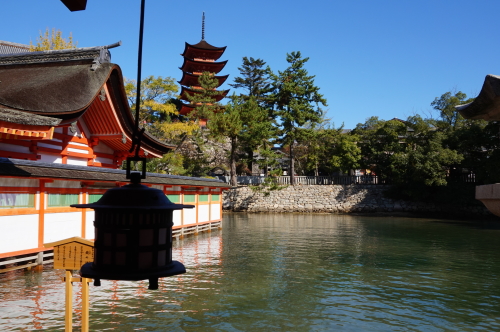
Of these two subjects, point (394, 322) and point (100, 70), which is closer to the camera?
point (394, 322)

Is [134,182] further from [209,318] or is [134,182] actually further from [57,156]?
[57,156]

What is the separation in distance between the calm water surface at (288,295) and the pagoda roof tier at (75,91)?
4.09m

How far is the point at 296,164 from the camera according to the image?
163 feet

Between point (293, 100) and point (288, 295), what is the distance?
35054 millimetres

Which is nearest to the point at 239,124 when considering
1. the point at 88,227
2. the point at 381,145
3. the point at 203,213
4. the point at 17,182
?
the point at 203,213

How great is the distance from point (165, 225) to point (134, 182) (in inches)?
14.2

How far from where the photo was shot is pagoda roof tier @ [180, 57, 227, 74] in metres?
51.6

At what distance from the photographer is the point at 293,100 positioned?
43.0 m

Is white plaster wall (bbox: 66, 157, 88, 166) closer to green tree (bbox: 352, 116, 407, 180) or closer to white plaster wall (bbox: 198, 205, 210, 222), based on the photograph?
white plaster wall (bbox: 198, 205, 210, 222)

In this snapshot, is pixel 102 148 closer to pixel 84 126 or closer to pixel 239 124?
pixel 84 126

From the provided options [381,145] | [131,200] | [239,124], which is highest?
[239,124]

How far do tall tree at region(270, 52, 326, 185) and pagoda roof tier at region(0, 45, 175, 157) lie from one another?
26968mm

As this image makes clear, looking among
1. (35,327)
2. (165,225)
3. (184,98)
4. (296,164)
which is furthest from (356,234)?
(184,98)

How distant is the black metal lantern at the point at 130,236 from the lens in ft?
8.46
